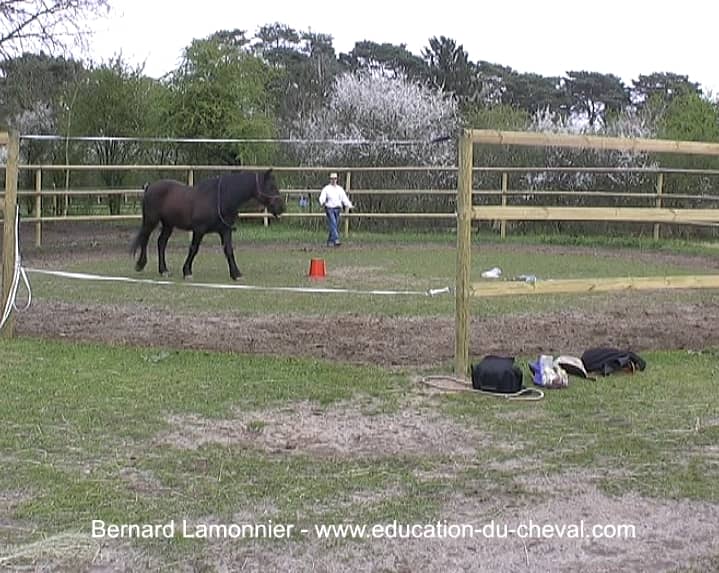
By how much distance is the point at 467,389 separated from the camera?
18.6 ft

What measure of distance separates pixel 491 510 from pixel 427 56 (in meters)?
49.3

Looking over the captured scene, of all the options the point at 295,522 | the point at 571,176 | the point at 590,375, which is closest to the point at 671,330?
the point at 590,375

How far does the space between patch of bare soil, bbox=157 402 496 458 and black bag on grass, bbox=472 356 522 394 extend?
1.89ft

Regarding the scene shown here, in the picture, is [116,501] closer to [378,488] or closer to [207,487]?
[207,487]

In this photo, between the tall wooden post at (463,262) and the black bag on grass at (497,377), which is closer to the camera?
the black bag on grass at (497,377)

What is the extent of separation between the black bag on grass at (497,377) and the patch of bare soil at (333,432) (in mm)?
577

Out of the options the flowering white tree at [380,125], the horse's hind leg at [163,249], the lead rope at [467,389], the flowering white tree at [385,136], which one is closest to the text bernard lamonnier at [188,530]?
the lead rope at [467,389]

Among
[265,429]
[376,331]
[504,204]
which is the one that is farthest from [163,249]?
[504,204]

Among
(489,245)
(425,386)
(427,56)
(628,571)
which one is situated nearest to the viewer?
(628,571)

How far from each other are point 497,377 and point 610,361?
98 cm

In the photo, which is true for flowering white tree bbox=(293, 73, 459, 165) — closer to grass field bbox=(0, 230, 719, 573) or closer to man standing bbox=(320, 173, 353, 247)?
man standing bbox=(320, 173, 353, 247)

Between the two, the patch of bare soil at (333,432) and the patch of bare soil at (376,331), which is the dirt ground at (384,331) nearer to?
the patch of bare soil at (376,331)

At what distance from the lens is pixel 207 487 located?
387cm

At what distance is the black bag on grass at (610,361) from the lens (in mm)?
6102
